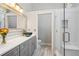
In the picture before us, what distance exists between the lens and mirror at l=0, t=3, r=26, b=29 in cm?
231

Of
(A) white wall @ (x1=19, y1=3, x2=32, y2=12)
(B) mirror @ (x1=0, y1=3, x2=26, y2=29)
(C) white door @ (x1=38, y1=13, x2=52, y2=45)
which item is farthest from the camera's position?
(C) white door @ (x1=38, y1=13, x2=52, y2=45)

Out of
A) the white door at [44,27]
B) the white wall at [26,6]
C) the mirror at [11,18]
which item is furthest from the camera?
the white door at [44,27]

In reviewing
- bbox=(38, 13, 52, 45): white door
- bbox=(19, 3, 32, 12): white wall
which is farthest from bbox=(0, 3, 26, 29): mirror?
bbox=(38, 13, 52, 45): white door

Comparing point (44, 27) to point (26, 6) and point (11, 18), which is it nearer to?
point (26, 6)

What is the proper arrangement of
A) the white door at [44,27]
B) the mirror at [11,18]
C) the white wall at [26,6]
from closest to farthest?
1. the mirror at [11,18]
2. the white wall at [26,6]
3. the white door at [44,27]

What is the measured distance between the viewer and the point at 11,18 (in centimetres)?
263

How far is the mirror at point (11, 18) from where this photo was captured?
2.31 m

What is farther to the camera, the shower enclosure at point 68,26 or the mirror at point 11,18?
the shower enclosure at point 68,26

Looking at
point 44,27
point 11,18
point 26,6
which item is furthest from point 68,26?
point 11,18

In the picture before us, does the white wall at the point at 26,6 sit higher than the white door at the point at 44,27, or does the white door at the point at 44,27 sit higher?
the white wall at the point at 26,6

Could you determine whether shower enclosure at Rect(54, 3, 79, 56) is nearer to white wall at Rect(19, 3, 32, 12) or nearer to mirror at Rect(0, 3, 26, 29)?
white wall at Rect(19, 3, 32, 12)

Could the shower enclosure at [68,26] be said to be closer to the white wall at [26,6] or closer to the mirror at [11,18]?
the white wall at [26,6]

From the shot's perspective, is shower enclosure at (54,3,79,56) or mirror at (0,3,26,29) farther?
shower enclosure at (54,3,79,56)

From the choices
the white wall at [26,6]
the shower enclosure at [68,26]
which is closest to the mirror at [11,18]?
the white wall at [26,6]
